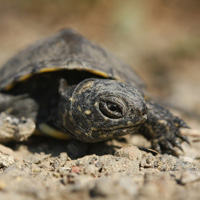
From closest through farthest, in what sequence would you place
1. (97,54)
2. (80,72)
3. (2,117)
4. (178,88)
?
1. (2,117)
2. (80,72)
3. (97,54)
4. (178,88)

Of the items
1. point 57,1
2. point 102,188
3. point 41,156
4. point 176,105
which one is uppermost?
point 57,1

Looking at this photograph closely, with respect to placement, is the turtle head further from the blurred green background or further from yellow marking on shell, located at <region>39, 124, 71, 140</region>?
the blurred green background

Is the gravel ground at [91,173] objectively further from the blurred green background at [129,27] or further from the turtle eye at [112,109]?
the blurred green background at [129,27]

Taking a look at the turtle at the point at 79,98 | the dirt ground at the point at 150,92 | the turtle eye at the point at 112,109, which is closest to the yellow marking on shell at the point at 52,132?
the turtle at the point at 79,98

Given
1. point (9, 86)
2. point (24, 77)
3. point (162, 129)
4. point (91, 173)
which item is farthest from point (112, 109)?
point (9, 86)

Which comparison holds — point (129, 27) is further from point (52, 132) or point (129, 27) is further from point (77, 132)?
point (77, 132)

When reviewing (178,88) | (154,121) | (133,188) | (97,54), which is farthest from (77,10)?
(133,188)

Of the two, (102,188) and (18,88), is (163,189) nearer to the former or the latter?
(102,188)

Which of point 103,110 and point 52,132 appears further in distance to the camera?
point 52,132
